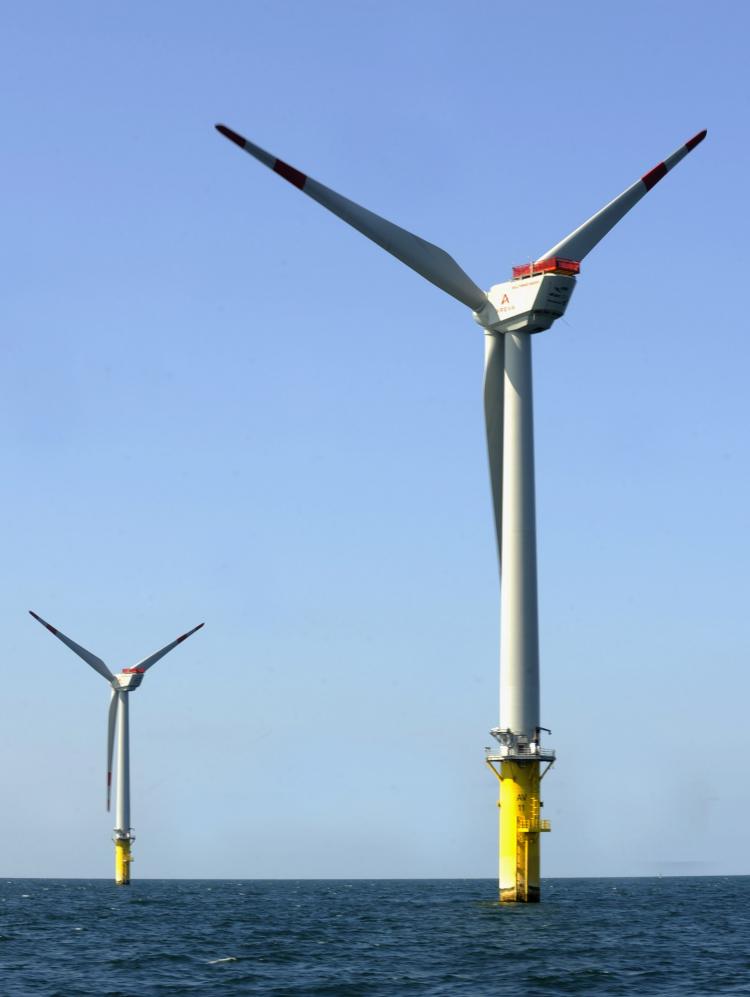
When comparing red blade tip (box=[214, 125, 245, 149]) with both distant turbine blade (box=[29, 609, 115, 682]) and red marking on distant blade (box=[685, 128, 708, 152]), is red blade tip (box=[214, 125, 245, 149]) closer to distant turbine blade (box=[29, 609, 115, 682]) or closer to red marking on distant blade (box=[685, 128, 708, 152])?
red marking on distant blade (box=[685, 128, 708, 152])

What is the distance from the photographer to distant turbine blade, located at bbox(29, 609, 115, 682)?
189 metres

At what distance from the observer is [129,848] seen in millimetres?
197750

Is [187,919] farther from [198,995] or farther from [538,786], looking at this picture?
[198,995]

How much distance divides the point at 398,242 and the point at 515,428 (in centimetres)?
1435

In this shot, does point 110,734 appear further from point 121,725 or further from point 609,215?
point 609,215

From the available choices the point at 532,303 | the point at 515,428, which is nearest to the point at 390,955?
the point at 515,428

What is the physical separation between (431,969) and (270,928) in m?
38.3

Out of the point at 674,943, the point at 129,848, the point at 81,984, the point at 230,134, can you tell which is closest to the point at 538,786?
the point at 674,943

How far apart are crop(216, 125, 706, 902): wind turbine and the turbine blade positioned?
0.07 meters

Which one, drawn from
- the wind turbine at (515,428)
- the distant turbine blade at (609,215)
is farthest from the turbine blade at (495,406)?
the distant turbine blade at (609,215)

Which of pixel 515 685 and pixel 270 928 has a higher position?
pixel 515 685

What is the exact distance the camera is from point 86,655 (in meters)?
192

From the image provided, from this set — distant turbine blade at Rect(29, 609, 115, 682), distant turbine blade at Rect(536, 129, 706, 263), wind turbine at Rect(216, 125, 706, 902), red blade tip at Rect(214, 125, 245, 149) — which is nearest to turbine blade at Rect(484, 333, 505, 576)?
wind turbine at Rect(216, 125, 706, 902)

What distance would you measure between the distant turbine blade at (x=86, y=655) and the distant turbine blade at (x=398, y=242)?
343 ft
